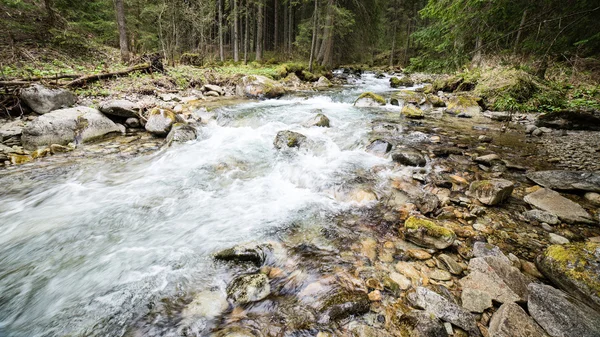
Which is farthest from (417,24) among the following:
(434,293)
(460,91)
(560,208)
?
(434,293)

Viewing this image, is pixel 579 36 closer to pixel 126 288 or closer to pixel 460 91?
pixel 126 288

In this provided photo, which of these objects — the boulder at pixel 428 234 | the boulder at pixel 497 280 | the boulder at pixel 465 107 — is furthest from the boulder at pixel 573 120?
the boulder at pixel 497 280

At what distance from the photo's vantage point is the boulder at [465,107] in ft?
28.3

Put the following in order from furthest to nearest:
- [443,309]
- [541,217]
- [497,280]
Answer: [541,217], [497,280], [443,309]

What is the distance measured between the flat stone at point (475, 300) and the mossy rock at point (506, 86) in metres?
6.97

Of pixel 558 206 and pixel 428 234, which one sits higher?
pixel 558 206

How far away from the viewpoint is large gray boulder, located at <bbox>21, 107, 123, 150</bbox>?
5324 mm

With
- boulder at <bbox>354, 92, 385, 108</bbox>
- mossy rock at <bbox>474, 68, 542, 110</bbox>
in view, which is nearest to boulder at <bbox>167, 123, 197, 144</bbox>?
boulder at <bbox>354, 92, 385, 108</bbox>

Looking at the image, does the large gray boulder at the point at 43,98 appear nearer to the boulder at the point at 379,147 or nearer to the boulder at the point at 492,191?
the boulder at the point at 379,147

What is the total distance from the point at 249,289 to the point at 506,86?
10637 mm

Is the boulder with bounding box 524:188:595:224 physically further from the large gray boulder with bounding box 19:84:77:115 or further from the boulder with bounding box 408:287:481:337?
the large gray boulder with bounding box 19:84:77:115

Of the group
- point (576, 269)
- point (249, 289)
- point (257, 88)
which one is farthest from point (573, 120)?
point (257, 88)

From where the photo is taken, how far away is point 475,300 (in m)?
1.97

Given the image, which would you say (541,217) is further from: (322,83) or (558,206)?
(322,83)
